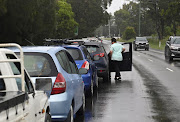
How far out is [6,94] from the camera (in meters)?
4.38

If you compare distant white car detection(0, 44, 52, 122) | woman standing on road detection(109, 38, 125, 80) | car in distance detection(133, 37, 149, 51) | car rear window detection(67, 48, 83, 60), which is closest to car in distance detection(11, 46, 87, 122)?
distant white car detection(0, 44, 52, 122)

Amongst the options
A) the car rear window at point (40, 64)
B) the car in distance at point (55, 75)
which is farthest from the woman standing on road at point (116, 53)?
the car rear window at point (40, 64)

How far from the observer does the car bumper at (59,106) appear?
6969 mm

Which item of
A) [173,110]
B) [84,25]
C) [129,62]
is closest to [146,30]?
[84,25]

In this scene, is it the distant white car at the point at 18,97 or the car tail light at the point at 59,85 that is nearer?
the distant white car at the point at 18,97

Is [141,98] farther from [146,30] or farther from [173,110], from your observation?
[146,30]

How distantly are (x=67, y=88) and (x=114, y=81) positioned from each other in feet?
33.9

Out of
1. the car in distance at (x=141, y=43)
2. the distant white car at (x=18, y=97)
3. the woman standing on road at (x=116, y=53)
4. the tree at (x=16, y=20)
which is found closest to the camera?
the distant white car at (x=18, y=97)

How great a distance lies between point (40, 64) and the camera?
734 cm

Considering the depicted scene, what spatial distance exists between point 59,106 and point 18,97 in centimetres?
278

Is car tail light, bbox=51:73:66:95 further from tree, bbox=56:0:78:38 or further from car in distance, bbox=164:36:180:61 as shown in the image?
tree, bbox=56:0:78:38

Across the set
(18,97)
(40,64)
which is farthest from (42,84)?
(40,64)

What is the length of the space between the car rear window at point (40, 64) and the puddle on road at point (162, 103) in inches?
117

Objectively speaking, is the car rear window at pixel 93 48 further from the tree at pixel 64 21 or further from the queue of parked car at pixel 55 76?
the tree at pixel 64 21
